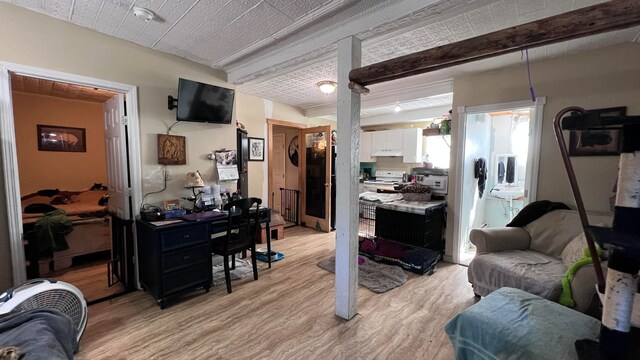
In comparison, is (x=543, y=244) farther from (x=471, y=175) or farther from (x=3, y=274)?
(x=3, y=274)

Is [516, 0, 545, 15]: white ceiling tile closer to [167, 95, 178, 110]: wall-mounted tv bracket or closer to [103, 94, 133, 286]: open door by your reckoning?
[167, 95, 178, 110]: wall-mounted tv bracket

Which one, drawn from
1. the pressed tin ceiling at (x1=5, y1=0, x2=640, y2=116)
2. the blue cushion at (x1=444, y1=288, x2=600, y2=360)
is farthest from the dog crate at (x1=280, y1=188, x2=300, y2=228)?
the blue cushion at (x1=444, y1=288, x2=600, y2=360)

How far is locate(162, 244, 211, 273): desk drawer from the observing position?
2406 mm

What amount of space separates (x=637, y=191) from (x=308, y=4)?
6.65 ft

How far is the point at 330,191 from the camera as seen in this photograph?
16.1 feet

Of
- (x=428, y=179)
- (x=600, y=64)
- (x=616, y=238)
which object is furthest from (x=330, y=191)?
(x=616, y=238)

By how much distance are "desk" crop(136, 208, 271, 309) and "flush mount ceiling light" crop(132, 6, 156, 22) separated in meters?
1.74

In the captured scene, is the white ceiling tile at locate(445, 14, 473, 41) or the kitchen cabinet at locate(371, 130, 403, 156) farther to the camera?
the kitchen cabinet at locate(371, 130, 403, 156)

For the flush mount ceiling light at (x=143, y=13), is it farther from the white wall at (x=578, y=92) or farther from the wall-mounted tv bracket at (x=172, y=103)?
the white wall at (x=578, y=92)

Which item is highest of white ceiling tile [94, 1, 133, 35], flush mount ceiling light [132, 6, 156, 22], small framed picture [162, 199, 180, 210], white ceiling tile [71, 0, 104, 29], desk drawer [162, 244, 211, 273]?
Result: white ceiling tile [71, 0, 104, 29]

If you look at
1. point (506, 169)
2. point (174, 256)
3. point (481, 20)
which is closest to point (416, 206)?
point (481, 20)

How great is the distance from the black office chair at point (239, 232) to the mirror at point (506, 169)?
4227mm

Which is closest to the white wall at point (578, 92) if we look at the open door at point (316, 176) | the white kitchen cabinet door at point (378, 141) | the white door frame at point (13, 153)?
the open door at point (316, 176)

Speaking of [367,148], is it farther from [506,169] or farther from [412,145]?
[506,169]
